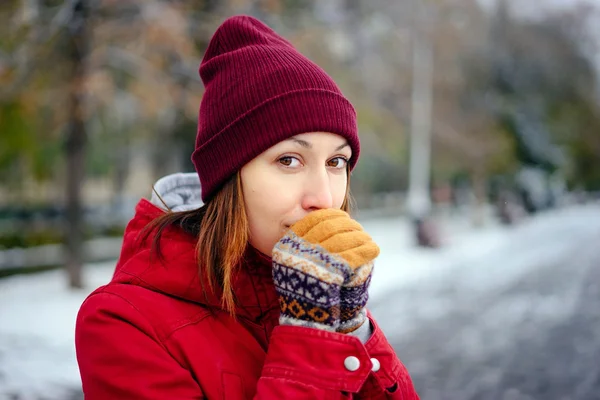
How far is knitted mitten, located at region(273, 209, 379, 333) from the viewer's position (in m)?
1.18

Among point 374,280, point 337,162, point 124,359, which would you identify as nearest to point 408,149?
point 374,280

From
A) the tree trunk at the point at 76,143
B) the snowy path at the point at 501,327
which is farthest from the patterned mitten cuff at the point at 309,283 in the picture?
the tree trunk at the point at 76,143

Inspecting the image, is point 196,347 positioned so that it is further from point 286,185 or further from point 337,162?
point 337,162

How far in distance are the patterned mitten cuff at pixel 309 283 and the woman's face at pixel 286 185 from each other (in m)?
0.11

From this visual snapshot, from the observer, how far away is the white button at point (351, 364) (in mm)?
1184

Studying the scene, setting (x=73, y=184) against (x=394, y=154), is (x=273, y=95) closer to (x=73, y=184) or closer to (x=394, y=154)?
(x=73, y=184)

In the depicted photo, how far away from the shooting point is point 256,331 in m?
1.36

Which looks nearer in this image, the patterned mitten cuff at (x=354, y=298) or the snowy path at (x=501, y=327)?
the patterned mitten cuff at (x=354, y=298)

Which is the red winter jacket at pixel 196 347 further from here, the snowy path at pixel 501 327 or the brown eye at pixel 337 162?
the snowy path at pixel 501 327

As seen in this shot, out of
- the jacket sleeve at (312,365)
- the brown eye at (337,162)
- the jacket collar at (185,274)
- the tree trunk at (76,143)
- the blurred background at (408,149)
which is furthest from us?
the tree trunk at (76,143)

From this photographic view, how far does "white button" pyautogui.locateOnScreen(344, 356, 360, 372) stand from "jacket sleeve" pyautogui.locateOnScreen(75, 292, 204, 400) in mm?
313

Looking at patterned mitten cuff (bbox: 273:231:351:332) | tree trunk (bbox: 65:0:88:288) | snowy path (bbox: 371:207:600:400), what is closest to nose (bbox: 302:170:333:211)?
patterned mitten cuff (bbox: 273:231:351:332)

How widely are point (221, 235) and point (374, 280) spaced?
28.4ft

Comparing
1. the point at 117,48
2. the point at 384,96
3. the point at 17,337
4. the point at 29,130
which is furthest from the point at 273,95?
the point at 384,96
